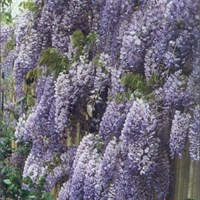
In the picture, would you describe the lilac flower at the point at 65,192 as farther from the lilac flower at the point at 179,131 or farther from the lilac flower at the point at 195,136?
the lilac flower at the point at 195,136

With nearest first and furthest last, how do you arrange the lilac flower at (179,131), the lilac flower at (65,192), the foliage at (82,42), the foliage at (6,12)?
the lilac flower at (179,131), the lilac flower at (65,192), the foliage at (82,42), the foliage at (6,12)

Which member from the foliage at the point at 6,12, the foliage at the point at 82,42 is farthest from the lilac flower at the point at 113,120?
the foliage at the point at 6,12

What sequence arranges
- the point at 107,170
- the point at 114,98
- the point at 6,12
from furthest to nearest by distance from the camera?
the point at 6,12 → the point at 114,98 → the point at 107,170

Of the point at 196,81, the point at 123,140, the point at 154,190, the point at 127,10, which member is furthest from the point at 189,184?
the point at 127,10

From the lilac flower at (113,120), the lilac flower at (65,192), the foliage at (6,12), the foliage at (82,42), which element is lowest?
the lilac flower at (65,192)

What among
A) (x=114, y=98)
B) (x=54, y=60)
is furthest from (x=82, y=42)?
(x=114, y=98)

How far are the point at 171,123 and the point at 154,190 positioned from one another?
1.19 ft

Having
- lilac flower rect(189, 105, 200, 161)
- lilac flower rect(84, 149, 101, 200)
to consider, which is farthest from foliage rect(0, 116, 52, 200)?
lilac flower rect(189, 105, 200, 161)

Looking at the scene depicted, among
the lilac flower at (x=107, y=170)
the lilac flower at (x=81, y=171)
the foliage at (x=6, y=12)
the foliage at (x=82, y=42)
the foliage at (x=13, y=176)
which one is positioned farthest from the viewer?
the foliage at (x=6, y=12)

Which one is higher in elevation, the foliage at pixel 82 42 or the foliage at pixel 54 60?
the foliage at pixel 82 42

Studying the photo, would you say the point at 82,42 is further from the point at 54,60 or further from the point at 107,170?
the point at 107,170

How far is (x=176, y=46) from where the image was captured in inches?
123

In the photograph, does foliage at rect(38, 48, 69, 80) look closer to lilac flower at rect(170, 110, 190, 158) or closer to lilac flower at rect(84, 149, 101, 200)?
lilac flower at rect(84, 149, 101, 200)

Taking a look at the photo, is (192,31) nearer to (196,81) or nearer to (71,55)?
(196,81)
